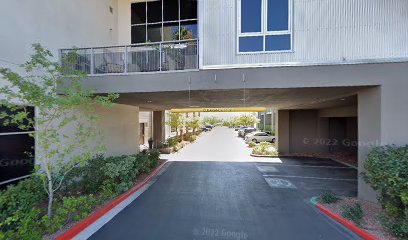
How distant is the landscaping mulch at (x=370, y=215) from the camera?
508 cm

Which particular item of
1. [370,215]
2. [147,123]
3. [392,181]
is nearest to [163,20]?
[392,181]

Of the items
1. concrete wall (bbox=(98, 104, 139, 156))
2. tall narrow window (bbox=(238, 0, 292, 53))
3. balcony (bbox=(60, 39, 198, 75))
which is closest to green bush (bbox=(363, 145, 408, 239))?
tall narrow window (bbox=(238, 0, 292, 53))

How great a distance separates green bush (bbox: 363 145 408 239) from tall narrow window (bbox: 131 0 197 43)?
10.5m

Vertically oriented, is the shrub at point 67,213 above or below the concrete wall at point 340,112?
below

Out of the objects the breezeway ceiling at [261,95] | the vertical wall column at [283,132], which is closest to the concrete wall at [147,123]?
the breezeway ceiling at [261,95]

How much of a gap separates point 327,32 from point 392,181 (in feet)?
15.3

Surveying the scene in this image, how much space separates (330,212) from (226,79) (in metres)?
5.20

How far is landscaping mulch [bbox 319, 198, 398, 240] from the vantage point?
200 inches

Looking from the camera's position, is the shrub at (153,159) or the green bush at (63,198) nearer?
the green bush at (63,198)

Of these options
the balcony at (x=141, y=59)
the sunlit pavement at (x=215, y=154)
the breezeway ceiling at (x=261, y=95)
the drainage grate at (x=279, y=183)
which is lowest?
the sunlit pavement at (x=215, y=154)

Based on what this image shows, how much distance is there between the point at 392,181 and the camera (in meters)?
5.12

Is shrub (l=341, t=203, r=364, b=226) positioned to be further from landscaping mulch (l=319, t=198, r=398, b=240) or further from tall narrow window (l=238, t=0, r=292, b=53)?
tall narrow window (l=238, t=0, r=292, b=53)

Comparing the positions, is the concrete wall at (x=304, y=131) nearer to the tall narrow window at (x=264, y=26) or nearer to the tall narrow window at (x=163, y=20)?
the tall narrow window at (x=163, y=20)

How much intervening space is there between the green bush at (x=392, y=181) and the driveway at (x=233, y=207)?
108 cm
